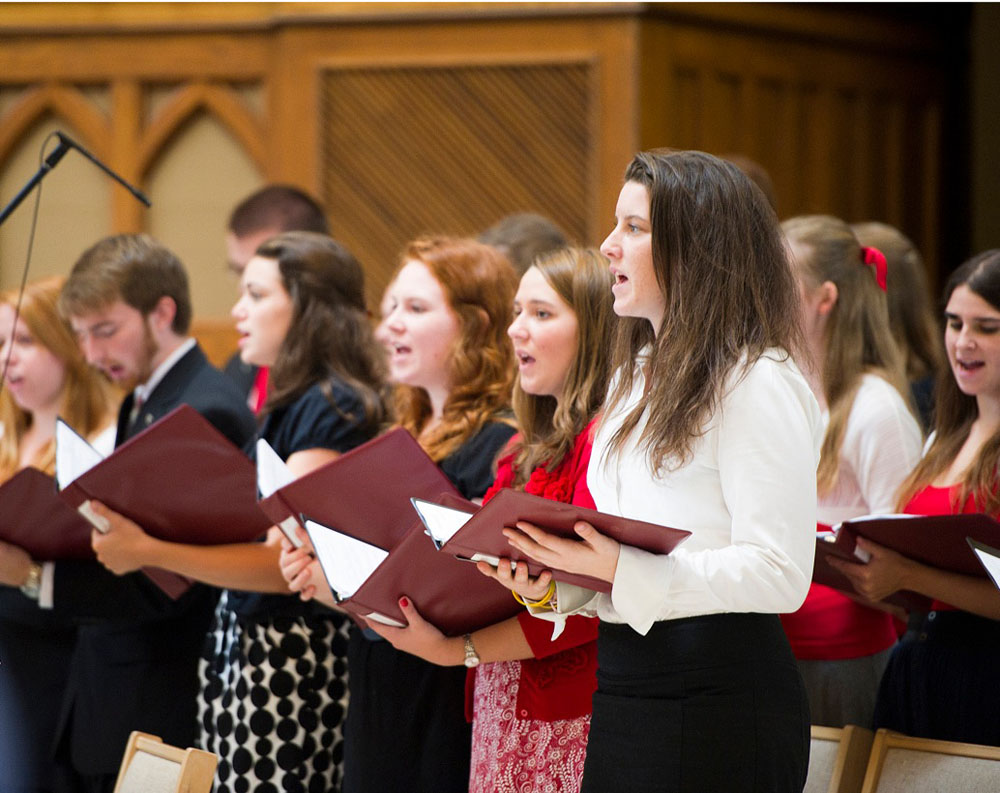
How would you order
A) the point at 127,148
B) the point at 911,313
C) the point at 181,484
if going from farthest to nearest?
the point at 127,148, the point at 911,313, the point at 181,484

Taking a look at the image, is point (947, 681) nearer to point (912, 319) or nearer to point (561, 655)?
point (561, 655)

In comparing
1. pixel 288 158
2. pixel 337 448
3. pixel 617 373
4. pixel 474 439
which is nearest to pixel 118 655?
pixel 337 448

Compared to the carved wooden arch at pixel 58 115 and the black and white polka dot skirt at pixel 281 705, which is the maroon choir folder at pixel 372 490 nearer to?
the black and white polka dot skirt at pixel 281 705

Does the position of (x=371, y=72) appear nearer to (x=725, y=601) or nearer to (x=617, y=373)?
(x=617, y=373)

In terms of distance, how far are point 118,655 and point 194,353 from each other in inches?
30.0

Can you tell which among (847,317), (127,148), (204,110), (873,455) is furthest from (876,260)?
(127,148)

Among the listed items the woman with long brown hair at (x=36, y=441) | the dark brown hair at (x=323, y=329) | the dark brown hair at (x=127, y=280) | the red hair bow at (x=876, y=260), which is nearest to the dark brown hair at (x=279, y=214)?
the woman with long brown hair at (x=36, y=441)

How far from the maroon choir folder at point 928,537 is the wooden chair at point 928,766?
0.34 m

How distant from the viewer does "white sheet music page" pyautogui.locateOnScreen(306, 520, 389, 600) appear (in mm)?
2148

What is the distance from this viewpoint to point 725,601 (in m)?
1.66

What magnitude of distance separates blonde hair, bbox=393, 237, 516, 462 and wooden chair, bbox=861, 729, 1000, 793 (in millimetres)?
988

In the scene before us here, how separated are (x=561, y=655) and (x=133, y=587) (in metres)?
1.25

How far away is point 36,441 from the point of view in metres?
3.56

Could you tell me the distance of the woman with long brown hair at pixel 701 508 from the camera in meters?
1.66
